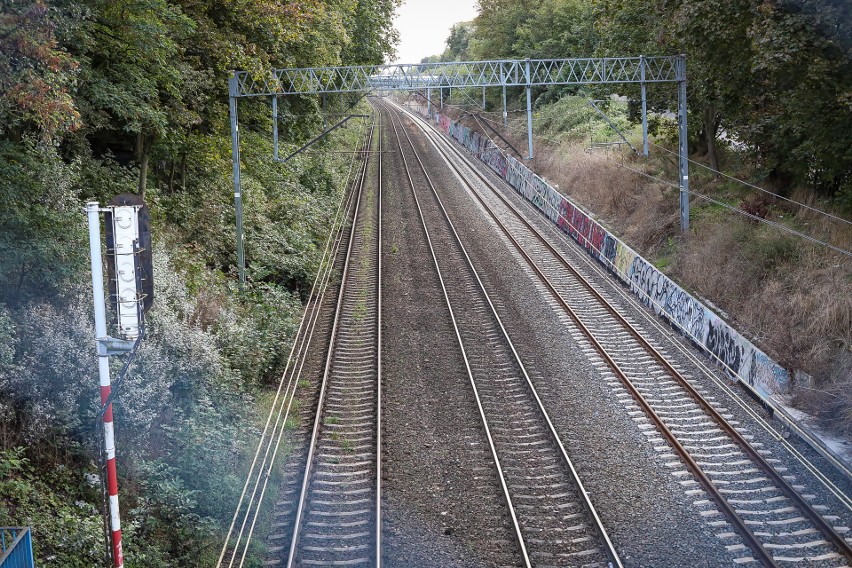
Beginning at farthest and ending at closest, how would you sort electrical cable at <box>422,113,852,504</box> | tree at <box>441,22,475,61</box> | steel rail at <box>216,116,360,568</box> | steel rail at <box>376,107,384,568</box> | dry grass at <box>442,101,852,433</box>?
tree at <box>441,22,475,61</box>
dry grass at <box>442,101,852,433</box>
electrical cable at <box>422,113,852,504</box>
steel rail at <box>216,116,360,568</box>
steel rail at <box>376,107,384,568</box>

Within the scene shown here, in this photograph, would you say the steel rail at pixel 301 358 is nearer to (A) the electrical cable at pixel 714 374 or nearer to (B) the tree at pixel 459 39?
(A) the electrical cable at pixel 714 374

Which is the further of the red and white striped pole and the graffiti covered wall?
the graffiti covered wall

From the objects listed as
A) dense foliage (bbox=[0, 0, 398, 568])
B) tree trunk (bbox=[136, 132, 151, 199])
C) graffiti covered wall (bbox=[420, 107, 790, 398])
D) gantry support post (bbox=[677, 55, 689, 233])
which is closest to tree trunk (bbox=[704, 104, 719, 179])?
graffiti covered wall (bbox=[420, 107, 790, 398])

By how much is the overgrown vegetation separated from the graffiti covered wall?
0.76 metres

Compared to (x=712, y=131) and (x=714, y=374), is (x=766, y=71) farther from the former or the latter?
(x=712, y=131)

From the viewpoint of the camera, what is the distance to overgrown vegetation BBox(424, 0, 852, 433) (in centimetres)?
1529

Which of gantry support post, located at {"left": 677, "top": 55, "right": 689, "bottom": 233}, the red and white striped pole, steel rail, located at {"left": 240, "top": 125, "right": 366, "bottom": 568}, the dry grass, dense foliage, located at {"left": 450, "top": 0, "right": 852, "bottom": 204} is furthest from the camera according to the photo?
gantry support post, located at {"left": 677, "top": 55, "right": 689, "bottom": 233}

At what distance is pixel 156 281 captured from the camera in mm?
14578

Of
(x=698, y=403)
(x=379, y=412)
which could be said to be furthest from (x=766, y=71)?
(x=379, y=412)

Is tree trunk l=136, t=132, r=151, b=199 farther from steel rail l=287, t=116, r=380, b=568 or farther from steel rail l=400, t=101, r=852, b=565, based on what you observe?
steel rail l=400, t=101, r=852, b=565

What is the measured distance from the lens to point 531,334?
1827 cm

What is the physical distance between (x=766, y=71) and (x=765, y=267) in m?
4.70

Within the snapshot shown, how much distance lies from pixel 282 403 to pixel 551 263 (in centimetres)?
1296

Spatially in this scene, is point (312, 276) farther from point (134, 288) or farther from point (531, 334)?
point (134, 288)
